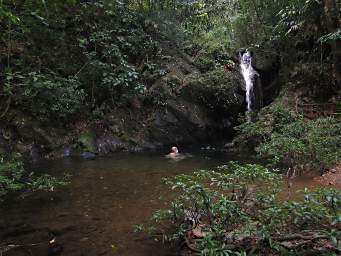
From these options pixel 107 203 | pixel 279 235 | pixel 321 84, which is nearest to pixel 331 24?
pixel 321 84

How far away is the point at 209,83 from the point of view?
15609 mm

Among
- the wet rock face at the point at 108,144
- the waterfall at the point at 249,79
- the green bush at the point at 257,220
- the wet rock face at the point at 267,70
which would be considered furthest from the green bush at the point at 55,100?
the wet rock face at the point at 267,70

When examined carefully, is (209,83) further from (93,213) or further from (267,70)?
(93,213)

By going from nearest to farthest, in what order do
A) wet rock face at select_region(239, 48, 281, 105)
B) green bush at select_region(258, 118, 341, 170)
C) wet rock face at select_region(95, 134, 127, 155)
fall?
green bush at select_region(258, 118, 341, 170)
wet rock face at select_region(95, 134, 127, 155)
wet rock face at select_region(239, 48, 281, 105)

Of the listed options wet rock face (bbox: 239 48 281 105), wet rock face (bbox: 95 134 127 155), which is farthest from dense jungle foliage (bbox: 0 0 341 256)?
wet rock face (bbox: 95 134 127 155)

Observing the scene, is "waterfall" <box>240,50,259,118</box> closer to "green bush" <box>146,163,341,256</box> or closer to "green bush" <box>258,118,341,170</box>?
"green bush" <box>258,118,341,170</box>

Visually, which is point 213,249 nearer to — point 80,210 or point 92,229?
point 92,229

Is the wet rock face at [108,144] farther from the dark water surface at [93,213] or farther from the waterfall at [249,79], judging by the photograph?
the waterfall at [249,79]

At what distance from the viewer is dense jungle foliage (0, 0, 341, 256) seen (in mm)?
3850

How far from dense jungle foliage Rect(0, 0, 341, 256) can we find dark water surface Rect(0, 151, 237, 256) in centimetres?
49

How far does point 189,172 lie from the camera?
Answer: 30.8ft

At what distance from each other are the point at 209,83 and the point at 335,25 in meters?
5.45

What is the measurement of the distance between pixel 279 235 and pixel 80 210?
3.72 meters

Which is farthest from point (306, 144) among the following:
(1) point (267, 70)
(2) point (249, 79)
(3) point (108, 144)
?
(1) point (267, 70)
